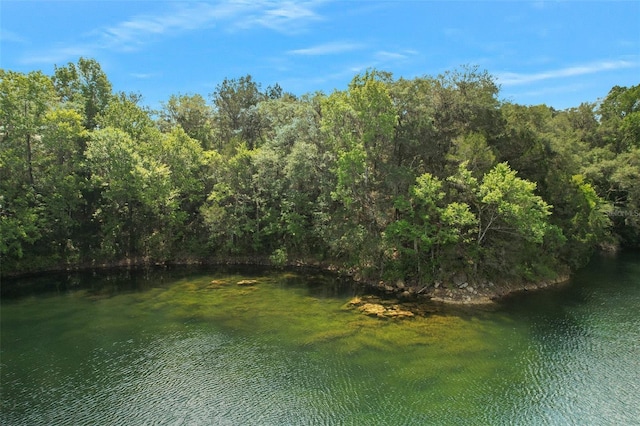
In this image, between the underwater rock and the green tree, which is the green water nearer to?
the underwater rock

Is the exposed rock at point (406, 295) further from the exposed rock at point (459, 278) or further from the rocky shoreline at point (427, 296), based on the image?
the exposed rock at point (459, 278)

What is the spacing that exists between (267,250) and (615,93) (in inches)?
2333

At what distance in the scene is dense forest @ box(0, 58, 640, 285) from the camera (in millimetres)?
29938

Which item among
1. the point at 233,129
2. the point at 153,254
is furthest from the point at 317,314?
the point at 233,129

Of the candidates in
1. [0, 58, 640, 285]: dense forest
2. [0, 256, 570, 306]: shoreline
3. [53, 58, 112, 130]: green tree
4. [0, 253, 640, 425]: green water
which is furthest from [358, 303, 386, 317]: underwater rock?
[53, 58, 112, 130]: green tree

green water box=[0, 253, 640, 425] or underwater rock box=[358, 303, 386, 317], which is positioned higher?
underwater rock box=[358, 303, 386, 317]

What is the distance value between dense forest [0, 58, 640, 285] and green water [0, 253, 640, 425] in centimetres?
552

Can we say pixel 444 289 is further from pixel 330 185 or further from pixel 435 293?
pixel 330 185

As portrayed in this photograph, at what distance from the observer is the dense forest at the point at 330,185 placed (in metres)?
29.9

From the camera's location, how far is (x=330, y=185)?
3700 centimetres

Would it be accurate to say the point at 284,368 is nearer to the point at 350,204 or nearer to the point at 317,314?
the point at 317,314

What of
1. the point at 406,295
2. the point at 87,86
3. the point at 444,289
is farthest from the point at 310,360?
the point at 87,86

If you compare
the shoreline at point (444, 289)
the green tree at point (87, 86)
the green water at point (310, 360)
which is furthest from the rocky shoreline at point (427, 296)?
the green tree at point (87, 86)

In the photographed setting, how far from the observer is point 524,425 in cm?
1480
